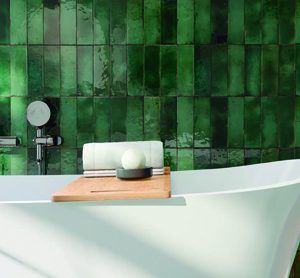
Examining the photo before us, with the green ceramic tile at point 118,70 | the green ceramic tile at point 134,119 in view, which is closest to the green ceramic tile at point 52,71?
the green ceramic tile at point 118,70

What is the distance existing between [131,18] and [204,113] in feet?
2.24

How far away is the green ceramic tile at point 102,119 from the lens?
8.91 feet

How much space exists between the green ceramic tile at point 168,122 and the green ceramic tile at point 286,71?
62cm

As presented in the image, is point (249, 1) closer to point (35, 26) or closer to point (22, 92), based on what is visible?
point (35, 26)

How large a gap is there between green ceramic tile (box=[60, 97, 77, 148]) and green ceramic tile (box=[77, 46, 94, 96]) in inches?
3.2

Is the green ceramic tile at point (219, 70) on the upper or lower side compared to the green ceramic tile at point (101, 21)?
lower

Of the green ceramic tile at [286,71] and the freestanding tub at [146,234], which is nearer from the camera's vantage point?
the freestanding tub at [146,234]

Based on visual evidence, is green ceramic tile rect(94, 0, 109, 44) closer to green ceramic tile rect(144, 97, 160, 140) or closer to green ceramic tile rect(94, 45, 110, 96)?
green ceramic tile rect(94, 45, 110, 96)

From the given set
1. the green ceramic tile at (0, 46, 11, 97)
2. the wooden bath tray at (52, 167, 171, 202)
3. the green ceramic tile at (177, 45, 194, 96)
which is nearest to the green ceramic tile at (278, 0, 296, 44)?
the green ceramic tile at (177, 45, 194, 96)

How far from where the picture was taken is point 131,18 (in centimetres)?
271

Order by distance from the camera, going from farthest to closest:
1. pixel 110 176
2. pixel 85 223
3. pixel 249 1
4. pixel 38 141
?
pixel 249 1, pixel 38 141, pixel 110 176, pixel 85 223

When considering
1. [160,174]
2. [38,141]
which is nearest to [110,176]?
[160,174]

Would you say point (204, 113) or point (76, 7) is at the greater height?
point (76, 7)

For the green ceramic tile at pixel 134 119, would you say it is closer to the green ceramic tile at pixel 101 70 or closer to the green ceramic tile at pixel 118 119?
the green ceramic tile at pixel 118 119
